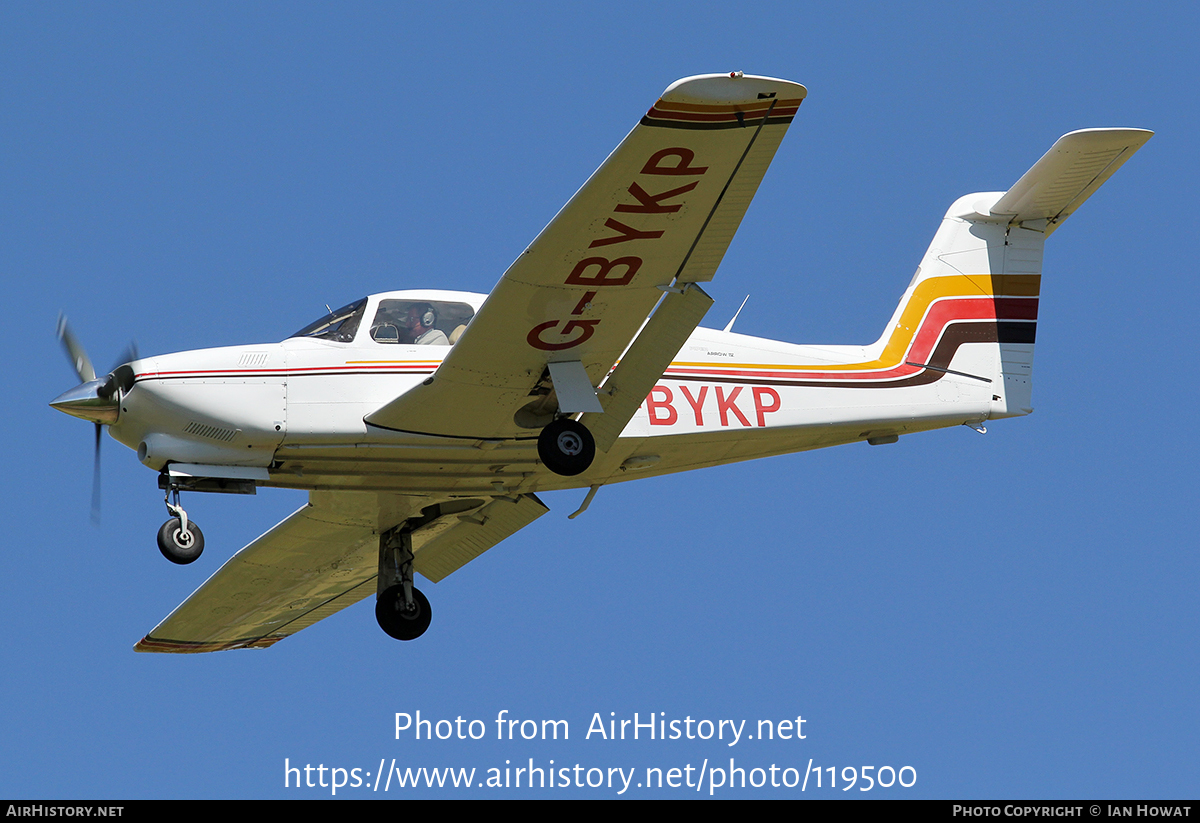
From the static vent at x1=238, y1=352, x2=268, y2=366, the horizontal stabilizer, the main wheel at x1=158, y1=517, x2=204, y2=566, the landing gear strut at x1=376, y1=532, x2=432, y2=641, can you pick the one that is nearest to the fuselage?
the static vent at x1=238, y1=352, x2=268, y2=366

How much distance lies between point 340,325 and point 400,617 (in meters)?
3.55

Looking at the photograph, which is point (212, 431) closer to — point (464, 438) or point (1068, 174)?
point (464, 438)

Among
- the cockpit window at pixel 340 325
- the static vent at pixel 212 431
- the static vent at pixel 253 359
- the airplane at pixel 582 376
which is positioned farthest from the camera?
the cockpit window at pixel 340 325

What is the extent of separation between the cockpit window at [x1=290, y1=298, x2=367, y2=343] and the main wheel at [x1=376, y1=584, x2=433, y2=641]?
132 inches

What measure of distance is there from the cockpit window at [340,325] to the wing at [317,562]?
6.82 ft

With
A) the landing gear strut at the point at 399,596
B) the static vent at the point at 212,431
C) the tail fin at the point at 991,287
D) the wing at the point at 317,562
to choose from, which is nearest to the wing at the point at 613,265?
the static vent at the point at 212,431

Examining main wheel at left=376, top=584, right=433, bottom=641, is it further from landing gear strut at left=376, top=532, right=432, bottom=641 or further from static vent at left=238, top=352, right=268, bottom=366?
static vent at left=238, top=352, right=268, bottom=366

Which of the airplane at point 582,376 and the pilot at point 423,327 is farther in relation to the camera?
the pilot at point 423,327

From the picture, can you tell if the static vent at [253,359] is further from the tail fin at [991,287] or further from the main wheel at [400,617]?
the tail fin at [991,287]

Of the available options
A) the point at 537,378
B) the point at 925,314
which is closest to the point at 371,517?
the point at 537,378

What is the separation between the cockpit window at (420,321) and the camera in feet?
41.8

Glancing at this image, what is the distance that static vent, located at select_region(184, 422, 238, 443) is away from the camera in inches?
485

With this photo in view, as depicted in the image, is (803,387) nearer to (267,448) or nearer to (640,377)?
(640,377)
